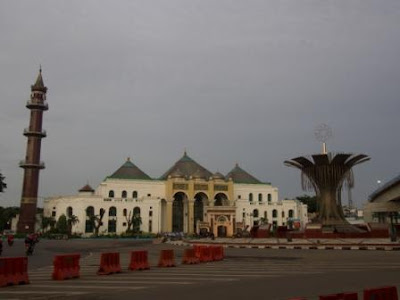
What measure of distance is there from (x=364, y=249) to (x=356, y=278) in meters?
20.5

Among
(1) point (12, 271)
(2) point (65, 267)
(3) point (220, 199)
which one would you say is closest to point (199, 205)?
(3) point (220, 199)

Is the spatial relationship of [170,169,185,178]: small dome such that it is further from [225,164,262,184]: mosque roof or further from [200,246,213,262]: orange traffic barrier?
[200,246,213,262]: orange traffic barrier

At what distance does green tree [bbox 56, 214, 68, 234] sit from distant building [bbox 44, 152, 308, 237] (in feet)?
7.51

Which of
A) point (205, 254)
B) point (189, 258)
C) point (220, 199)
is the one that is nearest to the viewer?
point (189, 258)

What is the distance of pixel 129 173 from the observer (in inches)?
3676

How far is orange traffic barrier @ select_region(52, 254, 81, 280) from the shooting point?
13.2 metres

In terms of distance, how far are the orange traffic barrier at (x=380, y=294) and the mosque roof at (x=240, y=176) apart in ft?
307

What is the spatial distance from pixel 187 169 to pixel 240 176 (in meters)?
13.2

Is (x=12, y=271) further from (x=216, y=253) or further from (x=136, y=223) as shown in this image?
(x=136, y=223)

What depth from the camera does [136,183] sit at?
89.5 metres

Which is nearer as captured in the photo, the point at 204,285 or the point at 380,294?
the point at 380,294

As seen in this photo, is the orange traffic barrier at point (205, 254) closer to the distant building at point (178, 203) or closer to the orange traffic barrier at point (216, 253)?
the orange traffic barrier at point (216, 253)

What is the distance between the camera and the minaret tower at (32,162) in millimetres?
71706

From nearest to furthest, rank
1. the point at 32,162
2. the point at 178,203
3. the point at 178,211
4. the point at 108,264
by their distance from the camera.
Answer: the point at 108,264
the point at 32,162
the point at 178,211
the point at 178,203
